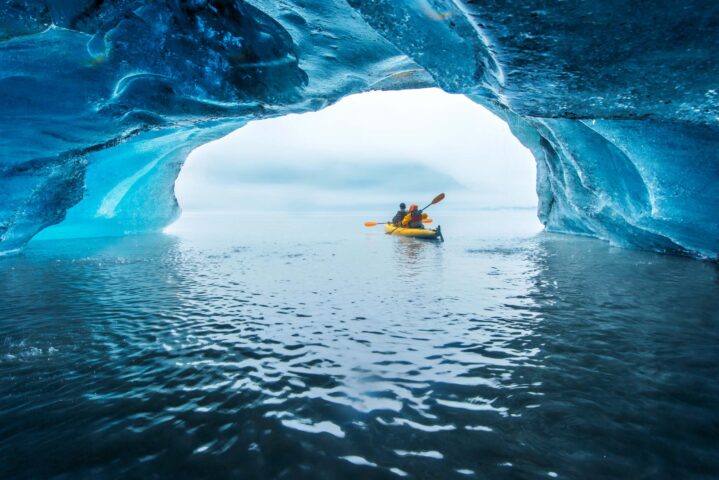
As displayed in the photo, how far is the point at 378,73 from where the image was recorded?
29.9 feet

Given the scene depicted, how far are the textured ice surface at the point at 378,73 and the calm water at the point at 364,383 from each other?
3.28 metres

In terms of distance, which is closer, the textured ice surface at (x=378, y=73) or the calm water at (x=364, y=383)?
the calm water at (x=364, y=383)

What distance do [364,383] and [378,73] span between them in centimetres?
775

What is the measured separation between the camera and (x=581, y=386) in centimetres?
350

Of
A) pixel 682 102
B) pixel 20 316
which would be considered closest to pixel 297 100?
pixel 20 316

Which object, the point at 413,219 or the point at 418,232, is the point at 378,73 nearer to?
the point at 418,232

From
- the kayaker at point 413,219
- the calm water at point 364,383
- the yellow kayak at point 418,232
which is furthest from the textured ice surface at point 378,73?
the kayaker at point 413,219

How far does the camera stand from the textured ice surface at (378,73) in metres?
4.58

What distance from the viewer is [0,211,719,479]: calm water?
2.62 metres

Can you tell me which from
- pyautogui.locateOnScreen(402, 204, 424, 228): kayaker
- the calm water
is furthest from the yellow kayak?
the calm water

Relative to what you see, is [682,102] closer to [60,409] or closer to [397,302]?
[397,302]

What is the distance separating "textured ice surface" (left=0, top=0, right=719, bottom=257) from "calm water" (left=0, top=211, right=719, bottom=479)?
3285 millimetres

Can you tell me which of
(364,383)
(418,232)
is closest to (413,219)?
(418,232)

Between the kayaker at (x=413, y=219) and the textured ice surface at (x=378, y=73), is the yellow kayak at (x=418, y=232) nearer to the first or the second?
the kayaker at (x=413, y=219)
